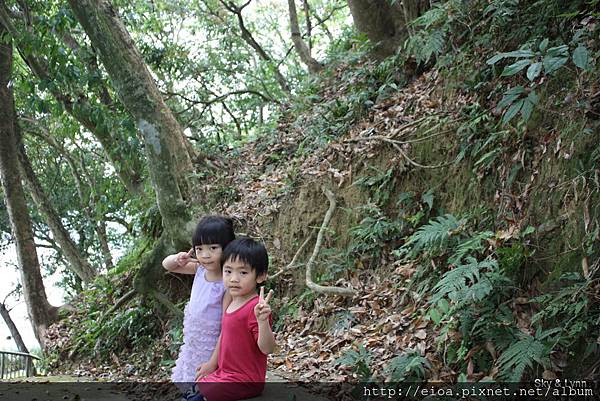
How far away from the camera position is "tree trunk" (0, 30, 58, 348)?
36.4 ft

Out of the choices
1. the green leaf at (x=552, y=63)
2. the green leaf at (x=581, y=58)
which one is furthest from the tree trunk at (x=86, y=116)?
the green leaf at (x=581, y=58)

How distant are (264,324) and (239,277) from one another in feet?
1.33

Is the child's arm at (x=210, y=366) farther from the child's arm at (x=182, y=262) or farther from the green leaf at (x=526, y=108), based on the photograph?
the green leaf at (x=526, y=108)

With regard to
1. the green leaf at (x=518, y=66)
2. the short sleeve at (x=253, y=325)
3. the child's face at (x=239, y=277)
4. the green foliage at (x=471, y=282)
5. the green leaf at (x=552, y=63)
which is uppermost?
the green leaf at (x=518, y=66)

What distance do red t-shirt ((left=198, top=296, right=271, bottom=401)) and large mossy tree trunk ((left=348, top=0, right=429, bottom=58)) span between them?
6.27 m

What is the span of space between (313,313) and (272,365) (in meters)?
0.91

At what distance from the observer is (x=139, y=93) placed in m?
8.30

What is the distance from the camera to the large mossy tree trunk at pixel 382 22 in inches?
348

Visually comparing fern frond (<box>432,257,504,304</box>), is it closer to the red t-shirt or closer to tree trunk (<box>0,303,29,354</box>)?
the red t-shirt

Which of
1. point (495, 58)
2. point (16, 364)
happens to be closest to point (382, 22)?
point (495, 58)

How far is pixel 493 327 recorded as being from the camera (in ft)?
13.1

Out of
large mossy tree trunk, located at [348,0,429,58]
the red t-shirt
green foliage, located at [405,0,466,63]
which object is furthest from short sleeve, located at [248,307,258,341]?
large mossy tree trunk, located at [348,0,429,58]

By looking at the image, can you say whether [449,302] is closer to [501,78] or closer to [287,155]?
[501,78]

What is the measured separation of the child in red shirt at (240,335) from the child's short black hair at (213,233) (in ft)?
0.48
